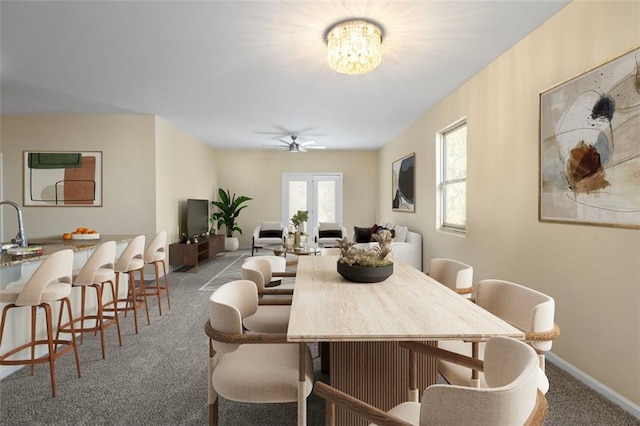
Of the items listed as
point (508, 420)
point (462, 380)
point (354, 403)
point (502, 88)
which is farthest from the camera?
point (502, 88)

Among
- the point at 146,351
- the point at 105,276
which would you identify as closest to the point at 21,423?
the point at 146,351

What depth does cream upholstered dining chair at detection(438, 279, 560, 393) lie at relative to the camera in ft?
4.53

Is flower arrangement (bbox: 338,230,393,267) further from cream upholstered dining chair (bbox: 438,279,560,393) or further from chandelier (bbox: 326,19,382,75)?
chandelier (bbox: 326,19,382,75)

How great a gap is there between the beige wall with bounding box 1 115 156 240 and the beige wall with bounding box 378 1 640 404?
4.66 metres

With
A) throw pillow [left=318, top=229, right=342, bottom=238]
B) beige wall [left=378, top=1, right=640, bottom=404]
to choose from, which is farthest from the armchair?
beige wall [left=378, top=1, right=640, bottom=404]

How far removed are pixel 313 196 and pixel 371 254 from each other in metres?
7.08

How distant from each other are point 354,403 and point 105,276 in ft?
8.52

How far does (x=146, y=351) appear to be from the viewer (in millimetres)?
2770

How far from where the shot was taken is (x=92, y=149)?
5227 millimetres

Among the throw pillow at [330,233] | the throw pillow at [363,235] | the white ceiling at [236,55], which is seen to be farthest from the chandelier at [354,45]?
the throw pillow at [330,233]

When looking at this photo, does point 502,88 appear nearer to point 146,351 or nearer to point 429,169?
point 429,169

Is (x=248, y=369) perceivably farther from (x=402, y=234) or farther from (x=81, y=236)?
(x=402, y=234)

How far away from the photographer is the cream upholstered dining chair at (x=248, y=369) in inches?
52.4

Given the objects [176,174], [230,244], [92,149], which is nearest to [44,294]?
[92,149]
